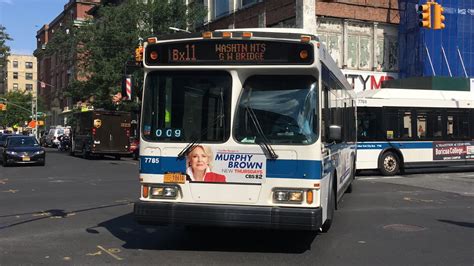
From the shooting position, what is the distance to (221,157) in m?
7.07

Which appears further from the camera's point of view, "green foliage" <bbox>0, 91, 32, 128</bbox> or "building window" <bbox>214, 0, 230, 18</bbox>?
"green foliage" <bbox>0, 91, 32, 128</bbox>

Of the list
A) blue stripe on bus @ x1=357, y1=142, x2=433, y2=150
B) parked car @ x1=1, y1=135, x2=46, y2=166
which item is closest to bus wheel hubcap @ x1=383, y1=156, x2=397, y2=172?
blue stripe on bus @ x1=357, y1=142, x2=433, y2=150

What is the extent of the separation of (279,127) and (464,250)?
10.5 feet

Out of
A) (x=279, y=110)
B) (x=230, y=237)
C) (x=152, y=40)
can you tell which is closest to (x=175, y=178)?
(x=279, y=110)

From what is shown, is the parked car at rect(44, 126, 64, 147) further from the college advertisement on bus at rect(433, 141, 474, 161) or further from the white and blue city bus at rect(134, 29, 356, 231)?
the white and blue city bus at rect(134, 29, 356, 231)

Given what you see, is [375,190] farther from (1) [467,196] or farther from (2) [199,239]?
(2) [199,239]

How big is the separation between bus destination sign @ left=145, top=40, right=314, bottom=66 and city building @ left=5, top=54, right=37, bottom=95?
134653 mm

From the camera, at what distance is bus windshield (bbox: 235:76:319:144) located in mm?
6914

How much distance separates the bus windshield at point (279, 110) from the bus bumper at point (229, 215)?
88 cm

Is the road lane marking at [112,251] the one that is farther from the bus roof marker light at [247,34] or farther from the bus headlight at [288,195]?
the bus roof marker light at [247,34]

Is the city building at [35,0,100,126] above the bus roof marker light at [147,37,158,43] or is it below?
above

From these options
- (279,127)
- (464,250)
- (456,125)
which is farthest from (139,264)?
(456,125)

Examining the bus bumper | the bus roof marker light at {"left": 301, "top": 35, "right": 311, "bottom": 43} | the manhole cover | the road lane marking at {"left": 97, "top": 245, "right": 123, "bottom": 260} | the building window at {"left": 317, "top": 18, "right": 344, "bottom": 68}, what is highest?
the building window at {"left": 317, "top": 18, "right": 344, "bottom": 68}

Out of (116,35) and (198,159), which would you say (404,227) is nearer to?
(198,159)
